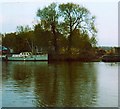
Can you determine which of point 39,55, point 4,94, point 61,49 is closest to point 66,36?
point 61,49

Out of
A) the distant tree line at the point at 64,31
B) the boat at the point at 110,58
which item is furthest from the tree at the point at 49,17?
the boat at the point at 110,58

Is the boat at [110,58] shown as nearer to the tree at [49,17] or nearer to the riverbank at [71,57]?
the riverbank at [71,57]

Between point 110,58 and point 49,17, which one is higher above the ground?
point 49,17

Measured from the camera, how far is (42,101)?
1066 centimetres

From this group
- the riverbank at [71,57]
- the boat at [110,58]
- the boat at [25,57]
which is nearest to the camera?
the riverbank at [71,57]

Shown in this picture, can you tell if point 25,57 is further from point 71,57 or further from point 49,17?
point 49,17

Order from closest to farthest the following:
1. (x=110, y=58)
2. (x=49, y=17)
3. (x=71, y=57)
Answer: (x=49, y=17)
(x=71, y=57)
(x=110, y=58)

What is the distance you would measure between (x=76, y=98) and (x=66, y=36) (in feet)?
133

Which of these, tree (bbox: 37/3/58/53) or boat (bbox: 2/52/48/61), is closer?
tree (bbox: 37/3/58/53)

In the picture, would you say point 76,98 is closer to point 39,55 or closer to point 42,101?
point 42,101

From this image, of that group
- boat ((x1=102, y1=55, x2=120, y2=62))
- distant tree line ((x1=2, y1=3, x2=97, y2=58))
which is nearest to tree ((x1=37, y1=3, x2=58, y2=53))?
distant tree line ((x1=2, y1=3, x2=97, y2=58))

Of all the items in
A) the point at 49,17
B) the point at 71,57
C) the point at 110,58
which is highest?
the point at 49,17

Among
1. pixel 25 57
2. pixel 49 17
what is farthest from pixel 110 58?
pixel 25 57

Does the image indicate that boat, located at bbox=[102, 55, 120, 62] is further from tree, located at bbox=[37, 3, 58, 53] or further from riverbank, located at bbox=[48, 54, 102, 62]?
tree, located at bbox=[37, 3, 58, 53]
